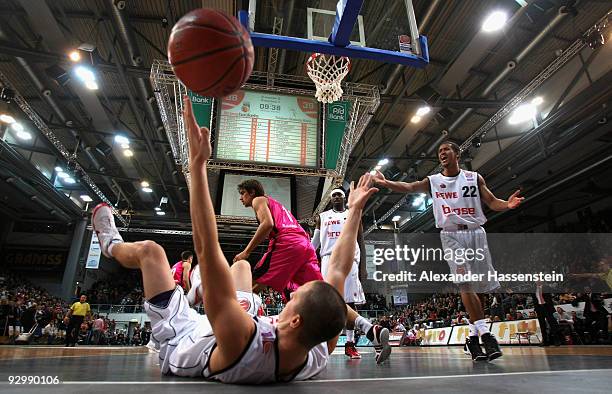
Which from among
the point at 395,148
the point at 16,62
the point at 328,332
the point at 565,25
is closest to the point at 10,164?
the point at 16,62

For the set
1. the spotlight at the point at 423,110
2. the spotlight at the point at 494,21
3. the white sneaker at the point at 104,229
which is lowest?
the white sneaker at the point at 104,229

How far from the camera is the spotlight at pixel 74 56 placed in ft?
25.9

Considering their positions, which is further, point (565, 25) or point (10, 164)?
point (10, 164)

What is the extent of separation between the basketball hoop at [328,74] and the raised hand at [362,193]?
3.78 m

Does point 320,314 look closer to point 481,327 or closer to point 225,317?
point 225,317

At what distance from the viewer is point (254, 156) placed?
277 inches

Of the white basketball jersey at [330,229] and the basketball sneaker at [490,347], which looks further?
the white basketball jersey at [330,229]

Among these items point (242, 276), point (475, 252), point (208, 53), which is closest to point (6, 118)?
point (242, 276)

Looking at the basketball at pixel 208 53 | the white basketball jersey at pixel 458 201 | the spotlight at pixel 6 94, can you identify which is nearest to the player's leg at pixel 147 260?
the basketball at pixel 208 53

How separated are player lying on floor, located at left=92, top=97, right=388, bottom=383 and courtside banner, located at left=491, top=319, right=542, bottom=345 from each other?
8051 mm

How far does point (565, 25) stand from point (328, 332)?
9186 millimetres

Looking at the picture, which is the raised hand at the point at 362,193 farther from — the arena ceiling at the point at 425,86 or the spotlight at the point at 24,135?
the spotlight at the point at 24,135

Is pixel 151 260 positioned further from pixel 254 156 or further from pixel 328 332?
pixel 254 156

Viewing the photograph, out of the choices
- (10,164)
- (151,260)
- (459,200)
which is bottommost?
(151,260)
